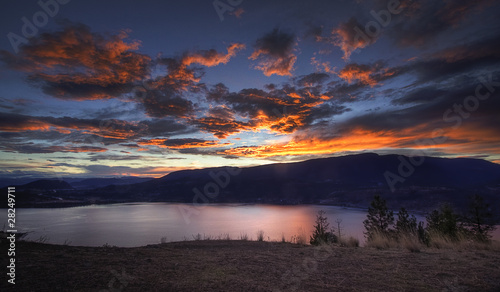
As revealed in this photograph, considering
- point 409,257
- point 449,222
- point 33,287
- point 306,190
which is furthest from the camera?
point 306,190

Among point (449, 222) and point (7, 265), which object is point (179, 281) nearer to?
point (7, 265)

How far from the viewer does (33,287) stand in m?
3.34

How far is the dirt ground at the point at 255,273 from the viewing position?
3.63 metres

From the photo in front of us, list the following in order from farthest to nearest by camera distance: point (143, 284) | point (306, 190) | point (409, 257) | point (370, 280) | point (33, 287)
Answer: point (306, 190)
point (409, 257)
point (370, 280)
point (143, 284)
point (33, 287)

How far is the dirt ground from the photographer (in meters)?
3.63

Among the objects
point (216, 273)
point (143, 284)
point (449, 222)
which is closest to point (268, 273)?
point (216, 273)

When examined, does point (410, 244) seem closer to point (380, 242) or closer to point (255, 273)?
point (380, 242)

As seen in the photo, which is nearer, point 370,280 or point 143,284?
point 143,284

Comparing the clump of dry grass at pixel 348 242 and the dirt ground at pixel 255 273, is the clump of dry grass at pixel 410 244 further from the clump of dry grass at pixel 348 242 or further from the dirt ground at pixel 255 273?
the clump of dry grass at pixel 348 242

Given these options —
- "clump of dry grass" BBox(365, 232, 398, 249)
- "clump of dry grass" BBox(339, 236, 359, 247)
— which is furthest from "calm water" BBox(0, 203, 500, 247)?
"clump of dry grass" BBox(365, 232, 398, 249)

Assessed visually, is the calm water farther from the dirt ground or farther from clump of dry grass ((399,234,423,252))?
the dirt ground

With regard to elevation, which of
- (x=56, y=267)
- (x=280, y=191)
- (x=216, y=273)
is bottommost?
(x=280, y=191)

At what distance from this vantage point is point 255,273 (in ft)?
15.0

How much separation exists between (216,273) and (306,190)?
191080mm
